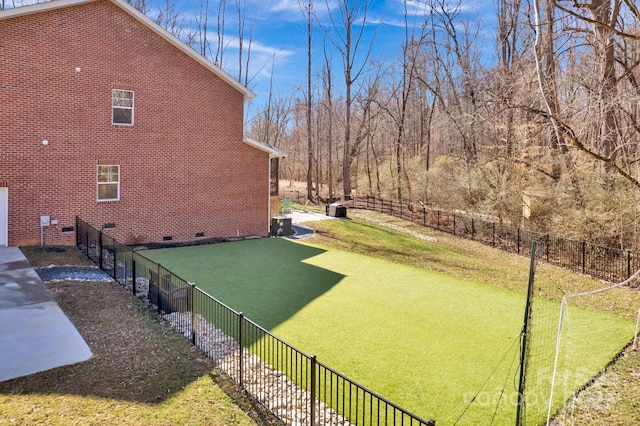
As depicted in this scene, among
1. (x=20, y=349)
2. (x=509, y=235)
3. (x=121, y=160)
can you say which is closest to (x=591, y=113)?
(x=509, y=235)

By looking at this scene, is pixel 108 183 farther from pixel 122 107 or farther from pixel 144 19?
pixel 144 19

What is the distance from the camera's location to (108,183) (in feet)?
44.6

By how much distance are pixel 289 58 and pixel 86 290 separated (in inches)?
1240

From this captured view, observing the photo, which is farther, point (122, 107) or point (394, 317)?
point (122, 107)

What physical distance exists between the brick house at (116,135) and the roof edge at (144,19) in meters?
0.04

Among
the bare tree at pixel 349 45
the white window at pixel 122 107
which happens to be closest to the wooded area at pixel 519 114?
the bare tree at pixel 349 45

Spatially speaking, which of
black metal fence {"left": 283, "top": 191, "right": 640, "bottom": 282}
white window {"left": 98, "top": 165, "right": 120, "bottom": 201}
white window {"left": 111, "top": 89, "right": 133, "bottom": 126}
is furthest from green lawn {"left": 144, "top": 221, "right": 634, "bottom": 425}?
white window {"left": 111, "top": 89, "right": 133, "bottom": 126}

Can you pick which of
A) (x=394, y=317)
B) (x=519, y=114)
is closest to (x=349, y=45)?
(x=519, y=114)

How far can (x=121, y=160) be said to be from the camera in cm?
1369

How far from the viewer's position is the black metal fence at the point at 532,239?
1224 cm

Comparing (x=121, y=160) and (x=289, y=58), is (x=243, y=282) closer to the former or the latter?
(x=121, y=160)

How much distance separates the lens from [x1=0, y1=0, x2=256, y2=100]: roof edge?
11.5 m

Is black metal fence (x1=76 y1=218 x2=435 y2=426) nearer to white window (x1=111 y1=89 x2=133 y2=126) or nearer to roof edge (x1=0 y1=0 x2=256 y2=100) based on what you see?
white window (x1=111 y1=89 x2=133 y2=126)

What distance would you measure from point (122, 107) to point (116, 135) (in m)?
0.99
